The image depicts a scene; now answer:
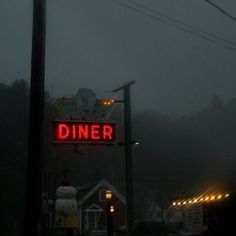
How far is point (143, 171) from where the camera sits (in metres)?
68.7

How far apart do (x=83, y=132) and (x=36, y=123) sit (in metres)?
8.64

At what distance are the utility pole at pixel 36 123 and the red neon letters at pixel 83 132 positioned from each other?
8291mm

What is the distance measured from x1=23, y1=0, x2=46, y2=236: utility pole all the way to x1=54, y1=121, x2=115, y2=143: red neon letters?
8.29 meters

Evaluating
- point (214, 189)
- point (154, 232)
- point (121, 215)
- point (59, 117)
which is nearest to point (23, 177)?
point (121, 215)

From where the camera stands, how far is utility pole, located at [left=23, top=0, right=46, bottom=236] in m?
12.8

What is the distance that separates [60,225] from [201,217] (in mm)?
3671

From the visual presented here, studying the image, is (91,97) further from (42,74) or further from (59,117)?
(42,74)

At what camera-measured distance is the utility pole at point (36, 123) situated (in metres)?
12.8

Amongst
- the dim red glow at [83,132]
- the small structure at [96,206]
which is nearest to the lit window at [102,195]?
the small structure at [96,206]

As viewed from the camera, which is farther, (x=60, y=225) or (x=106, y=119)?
(x=106, y=119)

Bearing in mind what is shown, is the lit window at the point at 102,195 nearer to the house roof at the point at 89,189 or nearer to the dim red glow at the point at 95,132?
the house roof at the point at 89,189

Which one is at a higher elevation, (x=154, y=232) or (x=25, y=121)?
(x=25, y=121)

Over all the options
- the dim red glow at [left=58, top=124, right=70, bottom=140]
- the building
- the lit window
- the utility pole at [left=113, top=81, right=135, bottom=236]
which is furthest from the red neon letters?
the lit window

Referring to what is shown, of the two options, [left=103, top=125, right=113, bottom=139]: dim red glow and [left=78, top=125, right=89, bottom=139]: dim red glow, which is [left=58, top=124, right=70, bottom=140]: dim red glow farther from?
[left=103, top=125, right=113, bottom=139]: dim red glow
